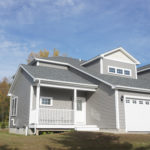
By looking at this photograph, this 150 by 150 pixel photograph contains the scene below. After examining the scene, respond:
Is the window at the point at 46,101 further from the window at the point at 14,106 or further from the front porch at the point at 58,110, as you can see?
the window at the point at 14,106

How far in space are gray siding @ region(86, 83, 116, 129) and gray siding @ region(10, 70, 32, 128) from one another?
4.50 m

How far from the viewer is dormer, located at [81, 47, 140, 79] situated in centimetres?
1720

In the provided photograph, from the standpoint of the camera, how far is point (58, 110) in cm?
1412

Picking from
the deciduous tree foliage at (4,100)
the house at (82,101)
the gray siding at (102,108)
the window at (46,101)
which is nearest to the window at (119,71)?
the house at (82,101)

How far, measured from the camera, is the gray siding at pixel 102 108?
13771 mm

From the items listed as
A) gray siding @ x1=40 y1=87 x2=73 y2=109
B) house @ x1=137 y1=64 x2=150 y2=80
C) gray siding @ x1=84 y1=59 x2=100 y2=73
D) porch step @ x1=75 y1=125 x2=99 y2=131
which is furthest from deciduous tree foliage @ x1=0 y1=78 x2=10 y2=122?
porch step @ x1=75 y1=125 x2=99 y2=131

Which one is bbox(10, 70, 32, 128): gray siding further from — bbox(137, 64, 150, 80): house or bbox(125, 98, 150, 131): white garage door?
bbox(137, 64, 150, 80): house

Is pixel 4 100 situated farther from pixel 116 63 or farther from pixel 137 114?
pixel 137 114

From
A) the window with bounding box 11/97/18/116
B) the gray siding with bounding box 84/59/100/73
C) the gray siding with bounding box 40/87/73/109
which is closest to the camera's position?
the gray siding with bounding box 40/87/73/109

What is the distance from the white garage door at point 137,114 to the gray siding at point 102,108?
0.97 meters

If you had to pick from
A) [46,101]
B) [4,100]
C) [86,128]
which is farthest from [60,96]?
[4,100]

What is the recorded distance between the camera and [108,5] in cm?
1447

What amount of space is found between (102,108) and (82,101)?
7.14 feet

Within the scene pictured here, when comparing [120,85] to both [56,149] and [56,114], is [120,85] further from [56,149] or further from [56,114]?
[56,149]
